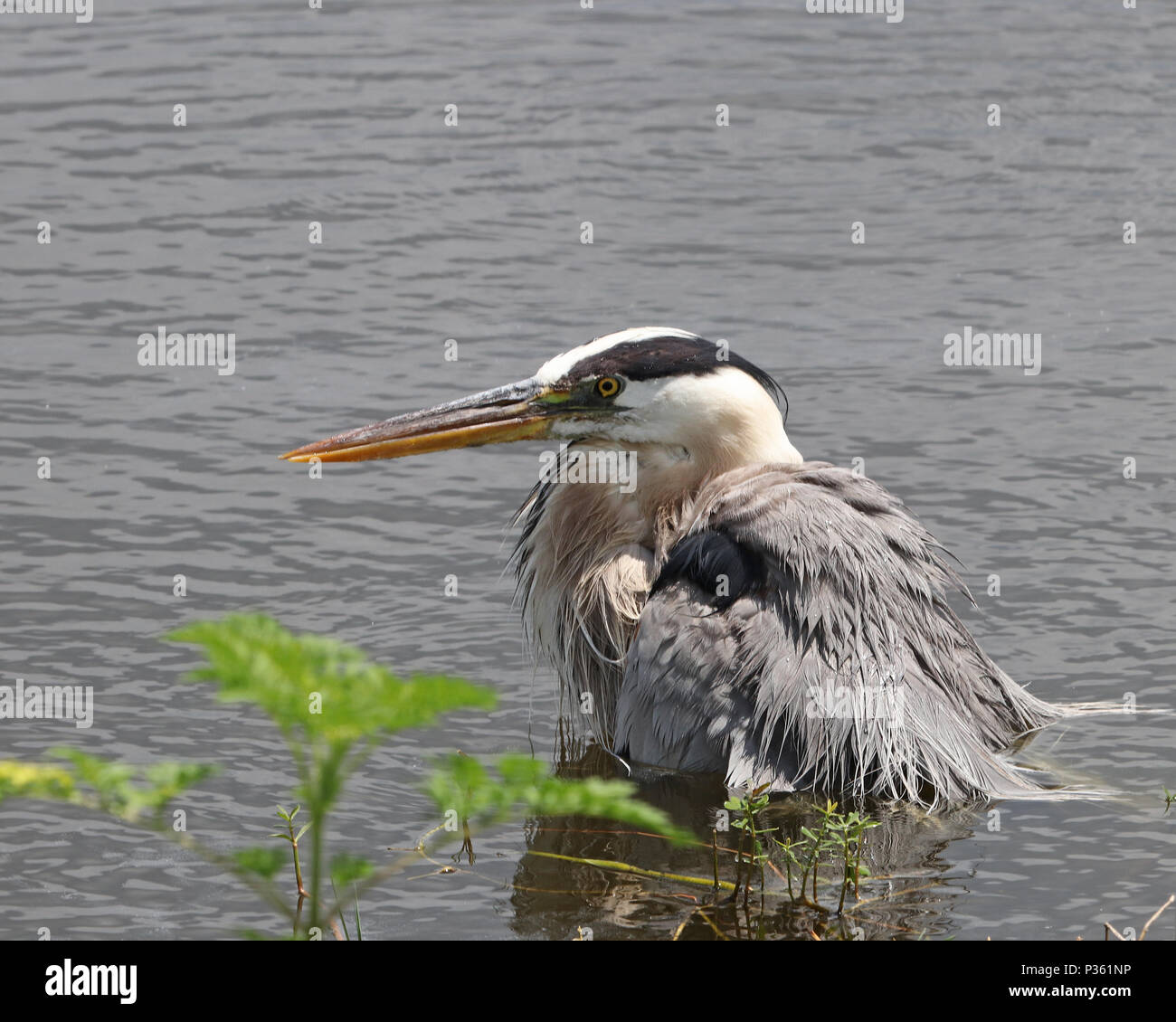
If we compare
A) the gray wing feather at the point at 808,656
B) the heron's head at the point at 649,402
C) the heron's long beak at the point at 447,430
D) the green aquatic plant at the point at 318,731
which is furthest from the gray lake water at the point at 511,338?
the green aquatic plant at the point at 318,731

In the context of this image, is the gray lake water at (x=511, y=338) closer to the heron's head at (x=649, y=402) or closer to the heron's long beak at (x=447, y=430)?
the heron's long beak at (x=447, y=430)

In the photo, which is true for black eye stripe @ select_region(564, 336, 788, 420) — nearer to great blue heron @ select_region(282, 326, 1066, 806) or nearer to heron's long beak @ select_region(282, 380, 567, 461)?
great blue heron @ select_region(282, 326, 1066, 806)

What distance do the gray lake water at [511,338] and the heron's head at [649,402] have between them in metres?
1.08

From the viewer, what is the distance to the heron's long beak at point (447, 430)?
21.3 feet

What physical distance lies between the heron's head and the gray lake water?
1.08m

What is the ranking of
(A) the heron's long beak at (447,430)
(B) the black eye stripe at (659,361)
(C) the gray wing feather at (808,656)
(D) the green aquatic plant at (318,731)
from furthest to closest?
(A) the heron's long beak at (447,430) → (B) the black eye stripe at (659,361) → (C) the gray wing feather at (808,656) → (D) the green aquatic plant at (318,731)

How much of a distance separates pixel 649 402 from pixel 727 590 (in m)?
0.81

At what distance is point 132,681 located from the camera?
6695 millimetres

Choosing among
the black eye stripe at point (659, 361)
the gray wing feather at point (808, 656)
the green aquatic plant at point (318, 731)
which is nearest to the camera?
the green aquatic plant at point (318, 731)

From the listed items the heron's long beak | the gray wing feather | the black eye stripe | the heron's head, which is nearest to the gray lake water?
the gray wing feather
